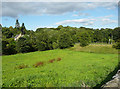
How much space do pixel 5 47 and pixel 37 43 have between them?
44.3 ft

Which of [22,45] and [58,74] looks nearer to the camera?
[58,74]

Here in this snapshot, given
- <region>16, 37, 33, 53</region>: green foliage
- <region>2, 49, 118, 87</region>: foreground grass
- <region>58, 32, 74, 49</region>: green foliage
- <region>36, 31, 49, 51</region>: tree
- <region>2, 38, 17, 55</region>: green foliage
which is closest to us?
<region>2, 49, 118, 87</region>: foreground grass

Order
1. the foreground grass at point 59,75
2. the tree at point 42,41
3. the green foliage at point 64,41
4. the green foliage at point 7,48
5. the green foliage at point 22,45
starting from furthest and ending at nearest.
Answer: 1. the tree at point 42,41
2. the green foliage at point 64,41
3. the green foliage at point 22,45
4. the green foliage at point 7,48
5. the foreground grass at point 59,75

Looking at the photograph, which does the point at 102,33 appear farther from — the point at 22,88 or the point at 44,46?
the point at 22,88

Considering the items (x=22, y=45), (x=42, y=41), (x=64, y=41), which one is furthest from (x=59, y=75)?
(x=42, y=41)

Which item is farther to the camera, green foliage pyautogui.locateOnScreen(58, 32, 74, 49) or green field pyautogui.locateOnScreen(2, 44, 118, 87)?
green foliage pyautogui.locateOnScreen(58, 32, 74, 49)

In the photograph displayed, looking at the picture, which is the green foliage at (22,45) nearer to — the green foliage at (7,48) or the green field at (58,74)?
the green foliage at (7,48)

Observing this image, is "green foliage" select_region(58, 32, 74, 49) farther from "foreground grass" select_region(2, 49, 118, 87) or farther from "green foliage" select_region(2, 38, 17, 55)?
"foreground grass" select_region(2, 49, 118, 87)

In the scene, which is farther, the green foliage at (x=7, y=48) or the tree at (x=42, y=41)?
the tree at (x=42, y=41)

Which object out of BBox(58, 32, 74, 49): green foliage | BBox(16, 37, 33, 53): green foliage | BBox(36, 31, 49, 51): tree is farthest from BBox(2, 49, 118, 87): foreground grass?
BBox(36, 31, 49, 51): tree

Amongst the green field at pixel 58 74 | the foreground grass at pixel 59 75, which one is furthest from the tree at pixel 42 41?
the foreground grass at pixel 59 75

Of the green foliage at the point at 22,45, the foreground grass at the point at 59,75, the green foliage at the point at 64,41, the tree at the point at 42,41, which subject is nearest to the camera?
the foreground grass at the point at 59,75

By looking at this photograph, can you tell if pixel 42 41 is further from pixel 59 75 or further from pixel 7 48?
pixel 59 75

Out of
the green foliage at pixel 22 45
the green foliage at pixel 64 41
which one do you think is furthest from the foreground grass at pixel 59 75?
the green foliage at pixel 64 41
